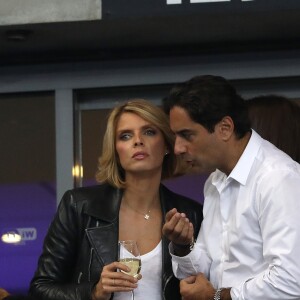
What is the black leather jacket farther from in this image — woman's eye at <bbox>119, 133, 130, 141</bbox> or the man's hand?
the man's hand

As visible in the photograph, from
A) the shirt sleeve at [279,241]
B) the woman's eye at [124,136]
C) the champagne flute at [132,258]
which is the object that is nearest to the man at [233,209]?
the shirt sleeve at [279,241]

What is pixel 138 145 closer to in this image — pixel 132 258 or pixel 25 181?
pixel 132 258

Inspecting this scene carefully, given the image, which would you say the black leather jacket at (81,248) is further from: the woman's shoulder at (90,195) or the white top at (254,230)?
the white top at (254,230)

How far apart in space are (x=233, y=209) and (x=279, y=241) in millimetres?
369

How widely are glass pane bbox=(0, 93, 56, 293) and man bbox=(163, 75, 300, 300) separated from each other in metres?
1.82

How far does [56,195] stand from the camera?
686 cm

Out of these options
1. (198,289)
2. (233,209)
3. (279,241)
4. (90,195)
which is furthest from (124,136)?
(279,241)

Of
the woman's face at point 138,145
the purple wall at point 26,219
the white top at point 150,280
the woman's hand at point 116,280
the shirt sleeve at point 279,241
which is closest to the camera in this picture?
the shirt sleeve at point 279,241

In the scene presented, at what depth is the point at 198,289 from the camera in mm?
5035

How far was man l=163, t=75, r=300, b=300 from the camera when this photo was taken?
4.78 meters

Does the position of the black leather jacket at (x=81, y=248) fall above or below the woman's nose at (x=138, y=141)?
below

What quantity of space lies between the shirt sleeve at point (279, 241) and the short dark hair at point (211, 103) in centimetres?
35

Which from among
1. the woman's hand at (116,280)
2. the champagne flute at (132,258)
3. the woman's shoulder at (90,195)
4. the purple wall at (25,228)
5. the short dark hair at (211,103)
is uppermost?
the short dark hair at (211,103)

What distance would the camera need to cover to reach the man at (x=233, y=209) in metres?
4.78
